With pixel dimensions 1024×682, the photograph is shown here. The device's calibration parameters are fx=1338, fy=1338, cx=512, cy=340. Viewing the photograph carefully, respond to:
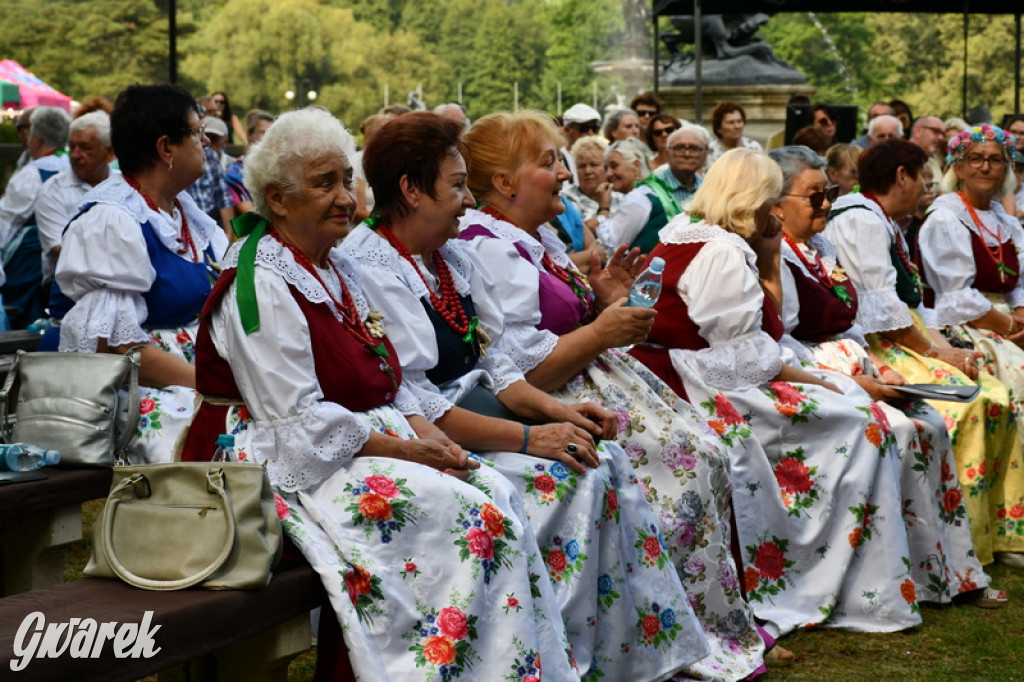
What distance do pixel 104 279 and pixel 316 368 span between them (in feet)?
3.87

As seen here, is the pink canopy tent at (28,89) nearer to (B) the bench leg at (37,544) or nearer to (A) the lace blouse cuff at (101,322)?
(A) the lace blouse cuff at (101,322)

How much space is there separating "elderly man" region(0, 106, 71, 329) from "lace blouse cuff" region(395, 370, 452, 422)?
3.67 m

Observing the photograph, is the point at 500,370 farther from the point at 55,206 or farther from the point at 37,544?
the point at 55,206

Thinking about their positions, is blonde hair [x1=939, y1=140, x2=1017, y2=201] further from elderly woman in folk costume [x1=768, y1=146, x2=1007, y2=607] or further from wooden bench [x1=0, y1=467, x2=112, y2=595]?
wooden bench [x1=0, y1=467, x2=112, y2=595]

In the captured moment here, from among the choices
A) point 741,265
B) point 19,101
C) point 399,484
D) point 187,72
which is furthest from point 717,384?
point 187,72

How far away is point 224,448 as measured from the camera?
9.75ft

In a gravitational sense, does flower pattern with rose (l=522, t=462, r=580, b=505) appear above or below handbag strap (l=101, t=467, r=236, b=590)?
below

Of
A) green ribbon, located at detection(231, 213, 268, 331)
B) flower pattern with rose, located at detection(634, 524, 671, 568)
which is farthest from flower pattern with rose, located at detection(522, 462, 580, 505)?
green ribbon, located at detection(231, 213, 268, 331)

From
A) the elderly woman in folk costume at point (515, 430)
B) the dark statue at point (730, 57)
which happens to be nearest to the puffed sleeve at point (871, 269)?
the elderly woman in folk costume at point (515, 430)

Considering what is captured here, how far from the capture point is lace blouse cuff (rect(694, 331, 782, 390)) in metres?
4.65

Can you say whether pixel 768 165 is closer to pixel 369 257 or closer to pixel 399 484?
pixel 369 257

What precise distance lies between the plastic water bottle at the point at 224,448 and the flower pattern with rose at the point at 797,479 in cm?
233

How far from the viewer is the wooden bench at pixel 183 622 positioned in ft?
7.73

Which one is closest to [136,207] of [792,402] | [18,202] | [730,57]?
[792,402]
